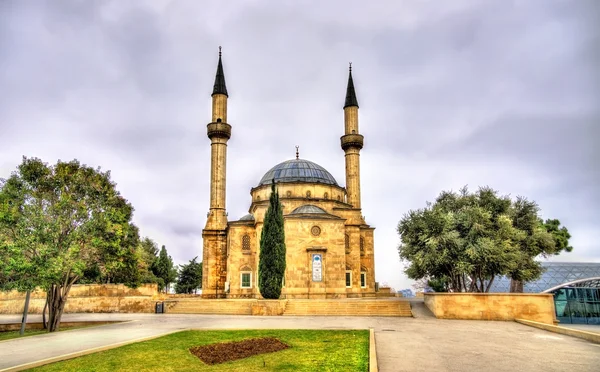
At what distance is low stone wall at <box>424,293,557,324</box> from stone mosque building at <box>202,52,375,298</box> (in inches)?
470

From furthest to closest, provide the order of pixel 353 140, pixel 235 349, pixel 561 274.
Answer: pixel 561 274
pixel 353 140
pixel 235 349

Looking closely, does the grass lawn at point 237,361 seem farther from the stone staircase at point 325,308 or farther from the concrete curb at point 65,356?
the stone staircase at point 325,308

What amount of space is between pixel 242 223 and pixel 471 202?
17554mm

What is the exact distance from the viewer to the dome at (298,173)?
132 feet

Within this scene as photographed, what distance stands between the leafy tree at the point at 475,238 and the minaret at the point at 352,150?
427 inches

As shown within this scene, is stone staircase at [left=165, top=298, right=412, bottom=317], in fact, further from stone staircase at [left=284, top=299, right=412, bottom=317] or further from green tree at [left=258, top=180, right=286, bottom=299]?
green tree at [left=258, top=180, right=286, bottom=299]

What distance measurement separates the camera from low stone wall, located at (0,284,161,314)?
90.5 feet

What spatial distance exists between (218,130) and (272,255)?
546 inches

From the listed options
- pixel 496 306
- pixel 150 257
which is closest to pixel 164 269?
pixel 150 257

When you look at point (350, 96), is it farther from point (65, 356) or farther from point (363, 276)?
point (65, 356)

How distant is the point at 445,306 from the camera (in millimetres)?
21250

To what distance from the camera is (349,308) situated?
24562 millimetres

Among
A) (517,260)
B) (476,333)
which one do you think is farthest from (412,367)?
(517,260)

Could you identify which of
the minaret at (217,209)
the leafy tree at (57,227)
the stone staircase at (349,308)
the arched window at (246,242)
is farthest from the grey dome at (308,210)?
the leafy tree at (57,227)
